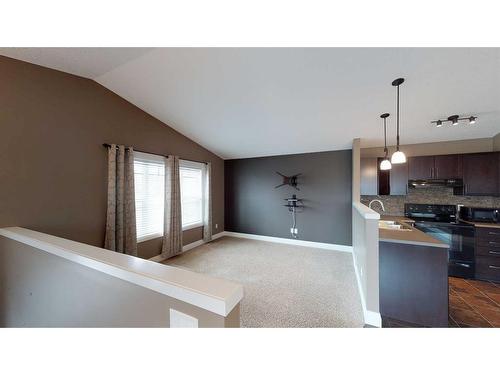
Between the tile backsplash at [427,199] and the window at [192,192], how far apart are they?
12.3 feet

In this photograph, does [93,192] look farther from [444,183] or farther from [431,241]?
[444,183]

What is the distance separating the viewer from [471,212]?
10.1 feet

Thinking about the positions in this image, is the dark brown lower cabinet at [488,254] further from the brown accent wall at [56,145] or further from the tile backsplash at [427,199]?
the brown accent wall at [56,145]

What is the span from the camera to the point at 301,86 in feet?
7.57

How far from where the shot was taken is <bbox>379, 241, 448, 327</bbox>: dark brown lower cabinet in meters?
1.81

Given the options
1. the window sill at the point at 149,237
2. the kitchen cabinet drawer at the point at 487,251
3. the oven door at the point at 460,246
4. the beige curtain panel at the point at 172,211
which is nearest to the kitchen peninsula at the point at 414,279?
the oven door at the point at 460,246

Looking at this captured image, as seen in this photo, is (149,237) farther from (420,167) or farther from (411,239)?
(420,167)

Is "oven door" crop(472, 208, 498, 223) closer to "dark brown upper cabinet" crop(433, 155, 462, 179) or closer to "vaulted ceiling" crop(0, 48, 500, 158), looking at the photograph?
"dark brown upper cabinet" crop(433, 155, 462, 179)

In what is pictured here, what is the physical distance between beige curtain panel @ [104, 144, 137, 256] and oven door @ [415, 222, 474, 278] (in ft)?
15.8

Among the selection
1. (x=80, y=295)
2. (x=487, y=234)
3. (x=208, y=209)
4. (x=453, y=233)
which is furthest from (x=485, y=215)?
(x=80, y=295)
